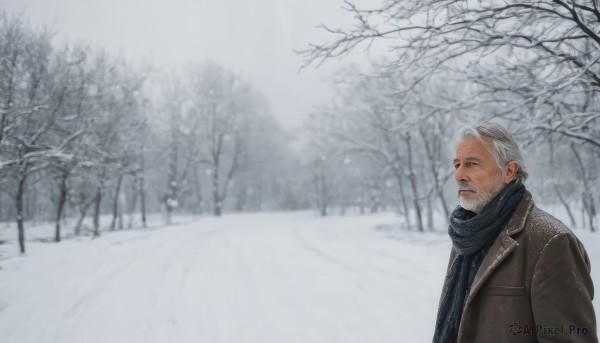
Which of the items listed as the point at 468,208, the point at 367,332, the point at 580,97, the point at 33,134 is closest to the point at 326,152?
the point at 580,97

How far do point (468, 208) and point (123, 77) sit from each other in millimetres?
24096

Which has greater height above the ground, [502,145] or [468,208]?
[502,145]

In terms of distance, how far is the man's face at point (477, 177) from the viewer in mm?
1886

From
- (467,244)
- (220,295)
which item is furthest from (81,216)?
(467,244)

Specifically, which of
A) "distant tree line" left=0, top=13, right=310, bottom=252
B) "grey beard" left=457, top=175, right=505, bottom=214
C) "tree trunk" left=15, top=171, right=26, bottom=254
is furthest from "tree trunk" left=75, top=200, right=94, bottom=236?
"grey beard" left=457, top=175, right=505, bottom=214

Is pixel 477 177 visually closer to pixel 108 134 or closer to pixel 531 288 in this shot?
pixel 531 288

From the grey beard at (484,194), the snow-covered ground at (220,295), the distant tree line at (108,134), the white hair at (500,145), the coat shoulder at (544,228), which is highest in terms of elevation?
the distant tree line at (108,134)

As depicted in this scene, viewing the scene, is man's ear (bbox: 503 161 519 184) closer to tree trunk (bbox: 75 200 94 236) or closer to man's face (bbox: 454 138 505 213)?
man's face (bbox: 454 138 505 213)

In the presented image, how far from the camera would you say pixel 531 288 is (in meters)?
1.55

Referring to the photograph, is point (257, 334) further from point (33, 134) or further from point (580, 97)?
point (580, 97)

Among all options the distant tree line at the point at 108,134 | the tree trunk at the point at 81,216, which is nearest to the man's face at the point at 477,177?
the distant tree line at the point at 108,134

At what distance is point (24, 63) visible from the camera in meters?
8.82

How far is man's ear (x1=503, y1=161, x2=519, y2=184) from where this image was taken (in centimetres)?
188

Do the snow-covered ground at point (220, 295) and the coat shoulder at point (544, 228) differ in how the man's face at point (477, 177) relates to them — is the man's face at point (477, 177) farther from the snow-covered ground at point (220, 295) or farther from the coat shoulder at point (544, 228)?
the snow-covered ground at point (220, 295)
